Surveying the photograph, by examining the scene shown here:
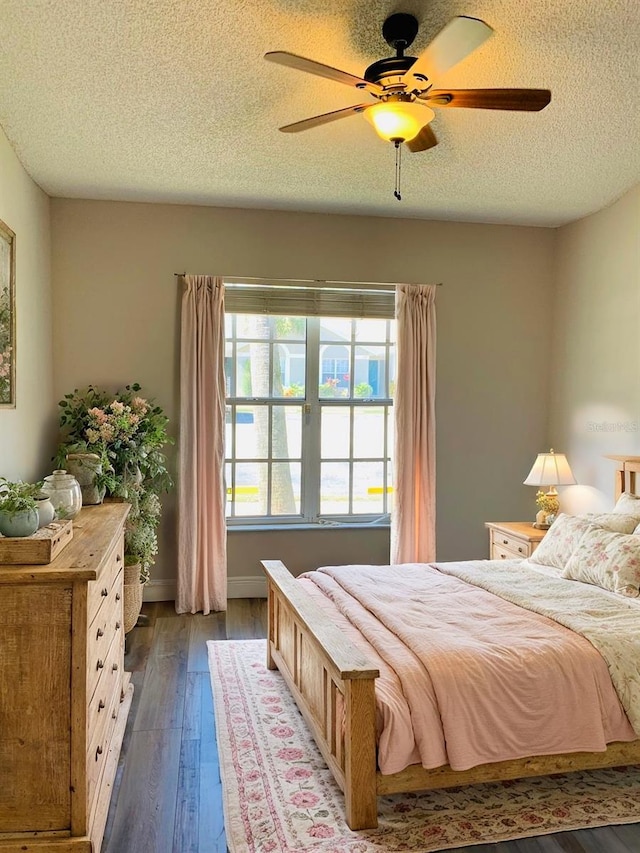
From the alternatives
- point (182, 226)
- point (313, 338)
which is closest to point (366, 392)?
point (313, 338)

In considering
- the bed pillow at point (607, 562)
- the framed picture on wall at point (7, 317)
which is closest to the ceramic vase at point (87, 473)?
the framed picture on wall at point (7, 317)

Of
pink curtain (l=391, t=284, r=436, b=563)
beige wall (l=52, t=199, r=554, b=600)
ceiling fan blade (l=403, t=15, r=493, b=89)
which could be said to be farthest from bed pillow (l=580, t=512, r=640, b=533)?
ceiling fan blade (l=403, t=15, r=493, b=89)

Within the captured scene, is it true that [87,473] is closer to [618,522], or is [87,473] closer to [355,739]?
[355,739]

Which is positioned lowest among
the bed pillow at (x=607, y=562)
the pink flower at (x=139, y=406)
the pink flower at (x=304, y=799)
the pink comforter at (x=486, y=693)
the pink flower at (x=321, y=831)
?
the pink flower at (x=321, y=831)

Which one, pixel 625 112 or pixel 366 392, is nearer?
pixel 625 112

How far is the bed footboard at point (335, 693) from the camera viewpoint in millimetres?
2354

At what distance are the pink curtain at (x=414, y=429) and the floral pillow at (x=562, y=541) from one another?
140 centimetres

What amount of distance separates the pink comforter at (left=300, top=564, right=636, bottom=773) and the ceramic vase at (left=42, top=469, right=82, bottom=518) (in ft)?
4.19

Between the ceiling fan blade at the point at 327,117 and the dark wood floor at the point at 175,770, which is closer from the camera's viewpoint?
the dark wood floor at the point at 175,770

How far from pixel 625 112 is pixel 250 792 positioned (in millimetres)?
3468

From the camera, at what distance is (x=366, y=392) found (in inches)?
219

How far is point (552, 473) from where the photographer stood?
4812mm

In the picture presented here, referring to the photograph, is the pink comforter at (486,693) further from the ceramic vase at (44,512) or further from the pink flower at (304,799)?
the ceramic vase at (44,512)

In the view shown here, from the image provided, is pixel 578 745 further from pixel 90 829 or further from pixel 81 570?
pixel 81 570
